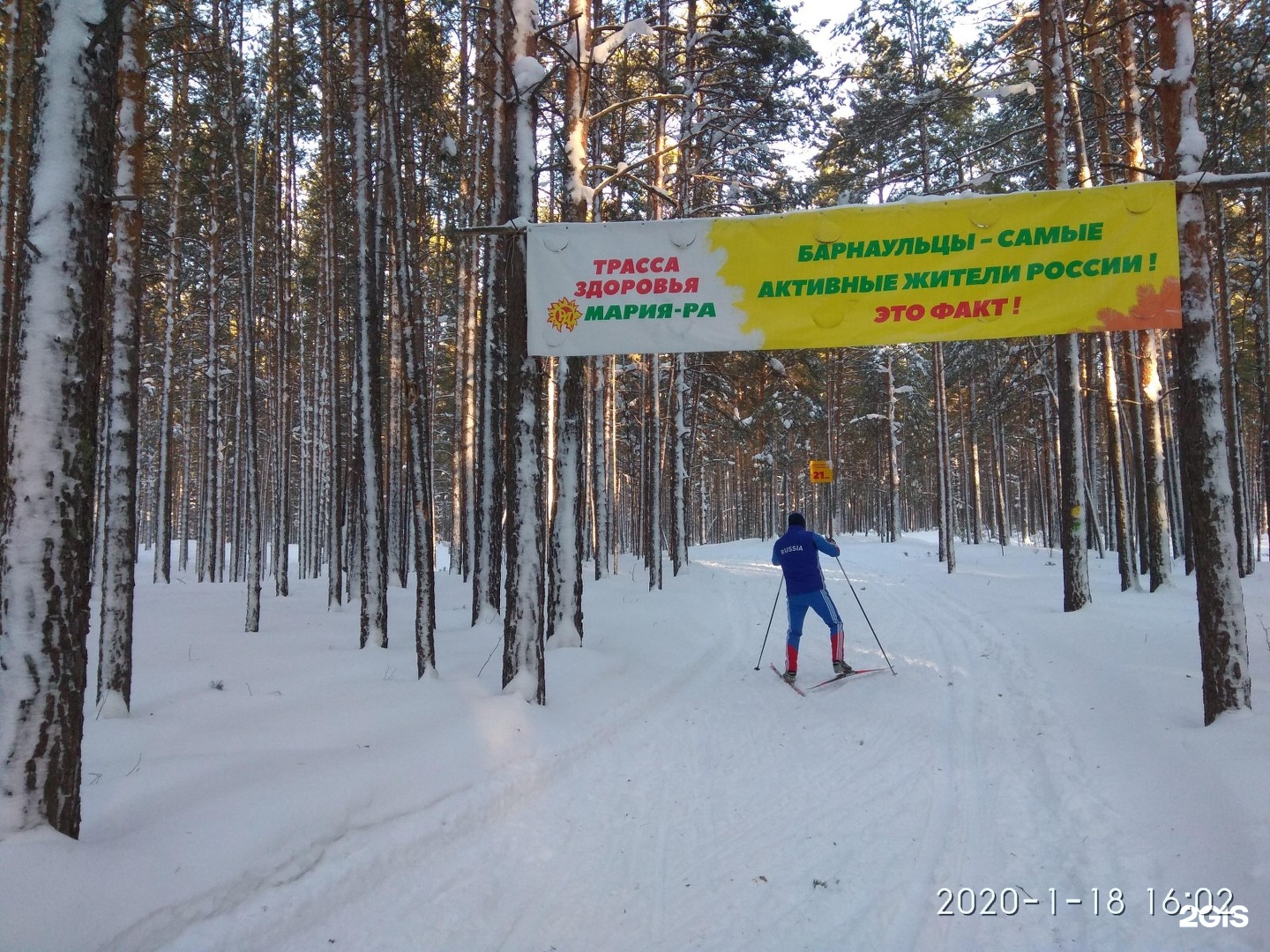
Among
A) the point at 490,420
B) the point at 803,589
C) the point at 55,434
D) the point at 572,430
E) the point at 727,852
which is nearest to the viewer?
the point at 55,434

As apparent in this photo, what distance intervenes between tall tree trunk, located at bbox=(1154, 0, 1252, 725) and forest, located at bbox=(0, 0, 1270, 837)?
25 millimetres

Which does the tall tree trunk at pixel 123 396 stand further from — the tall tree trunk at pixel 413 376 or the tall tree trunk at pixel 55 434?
the tall tree trunk at pixel 55 434

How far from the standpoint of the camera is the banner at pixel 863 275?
6.11m

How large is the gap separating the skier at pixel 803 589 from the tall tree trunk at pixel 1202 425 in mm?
3692

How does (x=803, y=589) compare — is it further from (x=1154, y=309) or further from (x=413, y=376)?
(x=413, y=376)

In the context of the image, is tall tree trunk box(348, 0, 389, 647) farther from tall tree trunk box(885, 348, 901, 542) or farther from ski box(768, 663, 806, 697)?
tall tree trunk box(885, 348, 901, 542)

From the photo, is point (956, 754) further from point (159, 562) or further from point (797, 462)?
point (797, 462)

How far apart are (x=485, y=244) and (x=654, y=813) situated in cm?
972

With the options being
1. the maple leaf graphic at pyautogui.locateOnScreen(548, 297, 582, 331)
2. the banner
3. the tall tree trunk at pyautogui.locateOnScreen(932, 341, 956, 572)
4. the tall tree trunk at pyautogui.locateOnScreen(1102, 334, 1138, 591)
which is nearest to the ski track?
the banner

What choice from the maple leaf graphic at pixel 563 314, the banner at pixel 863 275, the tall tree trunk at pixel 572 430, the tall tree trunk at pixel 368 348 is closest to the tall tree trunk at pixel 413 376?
the tall tree trunk at pixel 368 348

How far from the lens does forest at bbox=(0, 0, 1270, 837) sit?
362 centimetres

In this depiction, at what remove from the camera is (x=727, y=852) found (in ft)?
14.8

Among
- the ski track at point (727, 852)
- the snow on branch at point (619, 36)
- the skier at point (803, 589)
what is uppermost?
the snow on branch at point (619, 36)

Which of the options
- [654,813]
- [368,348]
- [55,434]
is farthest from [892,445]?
[55,434]
